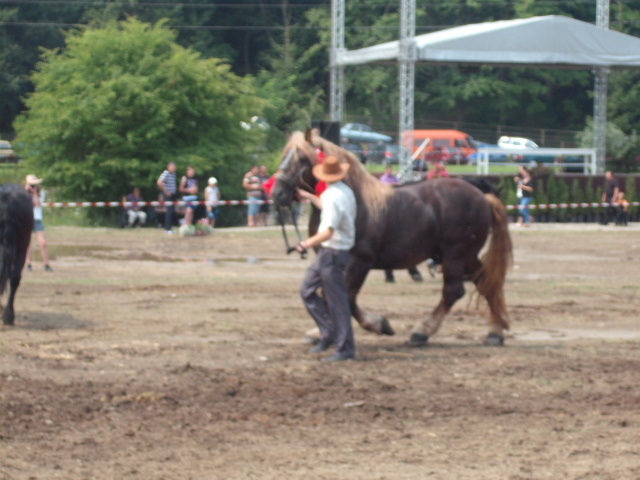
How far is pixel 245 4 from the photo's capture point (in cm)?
7138

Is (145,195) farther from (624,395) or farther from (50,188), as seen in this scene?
(624,395)

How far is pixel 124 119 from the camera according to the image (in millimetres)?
29062

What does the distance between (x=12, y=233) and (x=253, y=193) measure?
1689 centimetres

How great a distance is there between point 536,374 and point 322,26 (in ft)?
199

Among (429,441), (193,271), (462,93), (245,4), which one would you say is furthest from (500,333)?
(245,4)

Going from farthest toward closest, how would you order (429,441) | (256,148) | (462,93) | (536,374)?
(462,93) → (256,148) → (536,374) → (429,441)

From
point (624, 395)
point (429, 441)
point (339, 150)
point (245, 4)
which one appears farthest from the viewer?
point (245, 4)

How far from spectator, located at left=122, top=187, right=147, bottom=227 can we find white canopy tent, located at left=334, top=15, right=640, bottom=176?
8352 millimetres

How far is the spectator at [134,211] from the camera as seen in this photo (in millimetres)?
27250

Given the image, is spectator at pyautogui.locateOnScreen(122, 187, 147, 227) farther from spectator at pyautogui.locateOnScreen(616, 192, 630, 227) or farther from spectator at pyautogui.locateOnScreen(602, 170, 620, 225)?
spectator at pyautogui.locateOnScreen(616, 192, 630, 227)

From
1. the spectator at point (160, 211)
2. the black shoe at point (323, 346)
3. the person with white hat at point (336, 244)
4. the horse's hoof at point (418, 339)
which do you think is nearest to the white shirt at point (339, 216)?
the person with white hat at point (336, 244)

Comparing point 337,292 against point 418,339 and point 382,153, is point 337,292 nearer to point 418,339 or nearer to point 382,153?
point 418,339

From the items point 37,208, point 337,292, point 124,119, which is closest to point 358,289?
point 337,292

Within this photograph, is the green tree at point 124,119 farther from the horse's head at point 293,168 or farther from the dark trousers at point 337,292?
the dark trousers at point 337,292
